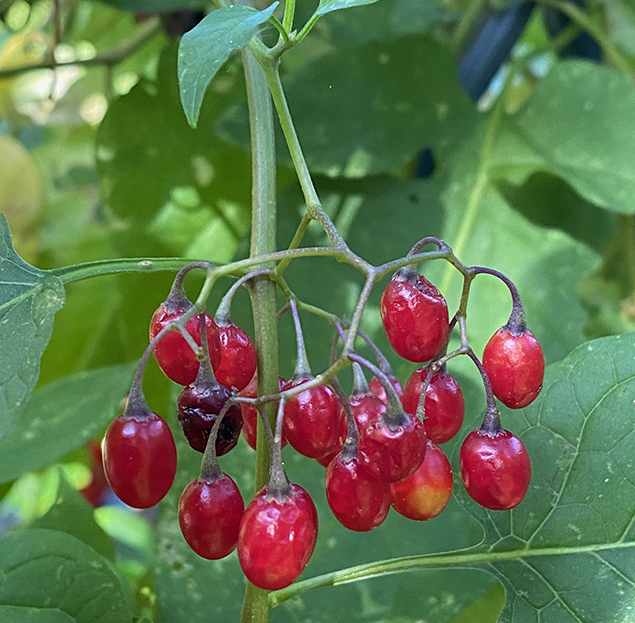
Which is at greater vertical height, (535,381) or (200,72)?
(200,72)

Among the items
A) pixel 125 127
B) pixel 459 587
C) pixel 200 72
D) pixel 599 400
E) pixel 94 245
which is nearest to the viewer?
pixel 200 72

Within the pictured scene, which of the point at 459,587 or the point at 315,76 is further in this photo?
the point at 315,76

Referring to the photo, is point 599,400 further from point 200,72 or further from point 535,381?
point 200,72

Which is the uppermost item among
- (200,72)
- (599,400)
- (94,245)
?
(200,72)

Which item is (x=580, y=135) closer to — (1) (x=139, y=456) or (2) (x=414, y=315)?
(2) (x=414, y=315)

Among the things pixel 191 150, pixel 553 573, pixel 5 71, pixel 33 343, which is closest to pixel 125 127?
pixel 191 150

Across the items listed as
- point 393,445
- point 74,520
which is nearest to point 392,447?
point 393,445

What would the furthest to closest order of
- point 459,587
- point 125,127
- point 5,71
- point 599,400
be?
point 5,71, point 125,127, point 459,587, point 599,400
